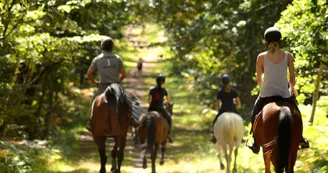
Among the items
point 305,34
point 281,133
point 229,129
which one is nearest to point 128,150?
point 229,129

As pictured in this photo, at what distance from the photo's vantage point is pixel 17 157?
13.3 meters

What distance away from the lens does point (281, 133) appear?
9.01 metres

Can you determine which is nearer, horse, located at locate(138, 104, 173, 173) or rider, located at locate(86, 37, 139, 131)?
rider, located at locate(86, 37, 139, 131)

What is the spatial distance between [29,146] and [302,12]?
322 inches

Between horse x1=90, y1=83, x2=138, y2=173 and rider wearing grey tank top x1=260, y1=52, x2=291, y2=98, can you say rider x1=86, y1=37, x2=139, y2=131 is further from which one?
rider wearing grey tank top x1=260, y1=52, x2=291, y2=98

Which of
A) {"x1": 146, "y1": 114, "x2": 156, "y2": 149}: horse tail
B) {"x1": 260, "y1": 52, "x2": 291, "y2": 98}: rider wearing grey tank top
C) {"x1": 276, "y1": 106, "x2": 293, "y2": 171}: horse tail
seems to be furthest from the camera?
{"x1": 146, "y1": 114, "x2": 156, "y2": 149}: horse tail

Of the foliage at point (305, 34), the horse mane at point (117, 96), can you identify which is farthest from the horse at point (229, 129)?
the horse mane at point (117, 96)

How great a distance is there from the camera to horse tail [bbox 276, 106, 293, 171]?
8984 mm

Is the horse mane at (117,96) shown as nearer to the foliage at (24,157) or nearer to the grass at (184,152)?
the foliage at (24,157)

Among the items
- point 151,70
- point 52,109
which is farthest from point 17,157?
point 151,70

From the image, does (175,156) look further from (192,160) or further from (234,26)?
(234,26)

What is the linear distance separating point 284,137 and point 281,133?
72 millimetres

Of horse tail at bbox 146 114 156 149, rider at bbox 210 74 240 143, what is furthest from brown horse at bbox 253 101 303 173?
rider at bbox 210 74 240 143

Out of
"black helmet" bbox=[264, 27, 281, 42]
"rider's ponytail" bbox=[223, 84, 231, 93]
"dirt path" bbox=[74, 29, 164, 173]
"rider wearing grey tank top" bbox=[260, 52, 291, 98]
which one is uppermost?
"black helmet" bbox=[264, 27, 281, 42]
